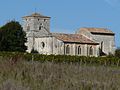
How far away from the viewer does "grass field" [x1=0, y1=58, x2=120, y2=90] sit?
6.50m

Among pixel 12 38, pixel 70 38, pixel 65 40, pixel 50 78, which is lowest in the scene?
pixel 50 78

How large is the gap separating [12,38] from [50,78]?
76.2 m

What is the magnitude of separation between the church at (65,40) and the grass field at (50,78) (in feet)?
273

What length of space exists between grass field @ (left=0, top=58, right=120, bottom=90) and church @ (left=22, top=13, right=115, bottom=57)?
273 feet

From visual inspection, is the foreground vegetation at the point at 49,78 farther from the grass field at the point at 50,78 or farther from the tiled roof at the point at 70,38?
the tiled roof at the point at 70,38

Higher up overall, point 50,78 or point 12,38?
point 12,38

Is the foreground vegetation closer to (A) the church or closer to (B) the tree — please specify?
(B) the tree

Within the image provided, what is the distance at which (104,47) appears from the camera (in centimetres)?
10875

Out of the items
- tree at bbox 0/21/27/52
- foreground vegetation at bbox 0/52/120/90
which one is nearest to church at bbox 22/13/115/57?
tree at bbox 0/21/27/52

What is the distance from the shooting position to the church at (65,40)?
93.5 meters

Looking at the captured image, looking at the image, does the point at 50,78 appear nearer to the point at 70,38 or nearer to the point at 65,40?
the point at 65,40

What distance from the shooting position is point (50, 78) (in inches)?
275

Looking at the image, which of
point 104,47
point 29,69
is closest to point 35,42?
point 104,47

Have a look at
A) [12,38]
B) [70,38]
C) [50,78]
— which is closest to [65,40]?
[70,38]
